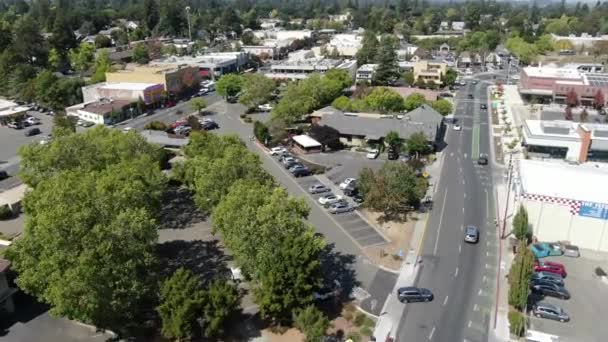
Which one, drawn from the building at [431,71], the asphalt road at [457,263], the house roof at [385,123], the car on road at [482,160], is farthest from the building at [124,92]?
the car on road at [482,160]

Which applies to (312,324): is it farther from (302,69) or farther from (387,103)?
(302,69)

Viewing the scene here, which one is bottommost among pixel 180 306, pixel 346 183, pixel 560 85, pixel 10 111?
pixel 346 183

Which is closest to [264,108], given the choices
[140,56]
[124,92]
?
[124,92]

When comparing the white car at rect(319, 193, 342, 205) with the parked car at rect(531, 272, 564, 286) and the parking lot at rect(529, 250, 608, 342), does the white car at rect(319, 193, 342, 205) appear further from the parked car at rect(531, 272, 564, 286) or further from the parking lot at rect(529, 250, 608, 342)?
the parking lot at rect(529, 250, 608, 342)

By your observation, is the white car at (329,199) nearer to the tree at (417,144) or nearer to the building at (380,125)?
the tree at (417,144)

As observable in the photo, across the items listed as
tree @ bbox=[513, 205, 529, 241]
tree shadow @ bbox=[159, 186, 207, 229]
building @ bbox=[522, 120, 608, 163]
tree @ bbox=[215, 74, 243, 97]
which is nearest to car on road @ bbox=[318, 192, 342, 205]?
tree shadow @ bbox=[159, 186, 207, 229]

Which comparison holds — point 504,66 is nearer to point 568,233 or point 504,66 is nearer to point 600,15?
point 600,15

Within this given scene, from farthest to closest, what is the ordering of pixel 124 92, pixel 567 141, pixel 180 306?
pixel 124 92
pixel 567 141
pixel 180 306
